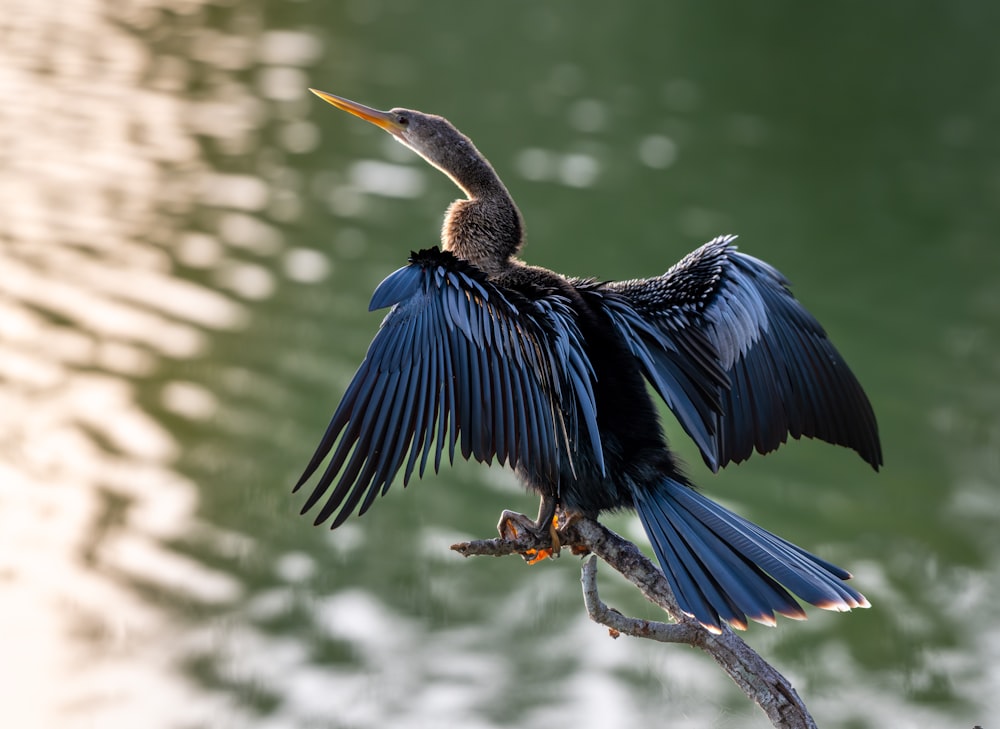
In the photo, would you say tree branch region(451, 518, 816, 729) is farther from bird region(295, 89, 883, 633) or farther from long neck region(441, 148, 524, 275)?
long neck region(441, 148, 524, 275)

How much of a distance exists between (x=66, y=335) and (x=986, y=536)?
5.23m

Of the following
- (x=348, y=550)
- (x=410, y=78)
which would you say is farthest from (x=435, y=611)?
(x=410, y=78)

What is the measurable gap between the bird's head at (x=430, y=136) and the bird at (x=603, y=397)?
332mm

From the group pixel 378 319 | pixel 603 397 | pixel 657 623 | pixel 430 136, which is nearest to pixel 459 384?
pixel 603 397

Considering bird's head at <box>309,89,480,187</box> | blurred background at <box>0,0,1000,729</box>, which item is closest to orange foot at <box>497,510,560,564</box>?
bird's head at <box>309,89,480,187</box>

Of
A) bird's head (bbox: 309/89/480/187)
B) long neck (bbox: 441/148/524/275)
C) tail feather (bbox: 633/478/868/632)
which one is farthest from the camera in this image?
bird's head (bbox: 309/89/480/187)

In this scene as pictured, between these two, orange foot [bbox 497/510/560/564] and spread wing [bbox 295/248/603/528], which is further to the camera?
orange foot [bbox 497/510/560/564]

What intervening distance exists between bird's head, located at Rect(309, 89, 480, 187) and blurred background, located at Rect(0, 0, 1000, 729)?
2.59 metres

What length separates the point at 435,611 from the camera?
641 cm

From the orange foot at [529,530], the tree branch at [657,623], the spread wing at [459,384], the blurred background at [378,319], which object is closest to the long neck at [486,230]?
the spread wing at [459,384]

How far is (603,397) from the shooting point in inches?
135

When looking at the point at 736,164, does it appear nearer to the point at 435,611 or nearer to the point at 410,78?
the point at 410,78

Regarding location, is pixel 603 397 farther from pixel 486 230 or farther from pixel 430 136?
pixel 430 136

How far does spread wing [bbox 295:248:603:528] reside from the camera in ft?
10.1
